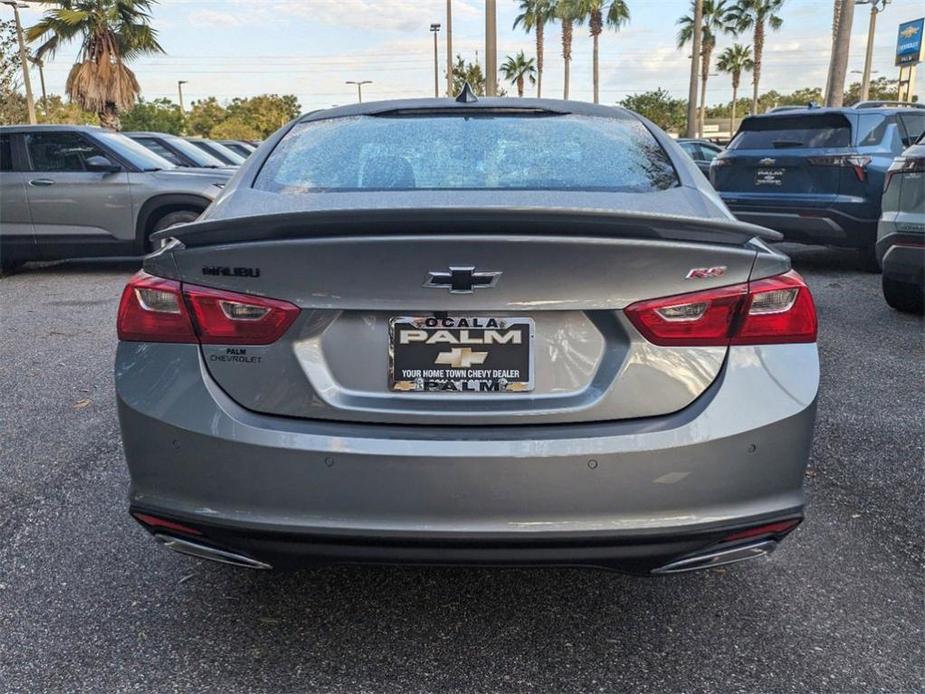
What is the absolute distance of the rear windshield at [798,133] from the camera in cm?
877

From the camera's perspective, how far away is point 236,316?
2.08 m

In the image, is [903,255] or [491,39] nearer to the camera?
[903,255]

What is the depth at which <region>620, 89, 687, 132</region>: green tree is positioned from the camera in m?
76.8

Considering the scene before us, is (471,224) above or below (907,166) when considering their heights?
above

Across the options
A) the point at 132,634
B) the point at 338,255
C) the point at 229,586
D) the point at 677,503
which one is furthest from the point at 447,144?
the point at 132,634

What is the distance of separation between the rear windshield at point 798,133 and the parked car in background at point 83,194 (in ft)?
20.3

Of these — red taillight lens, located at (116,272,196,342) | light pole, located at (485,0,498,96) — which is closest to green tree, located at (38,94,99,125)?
light pole, located at (485,0,498,96)

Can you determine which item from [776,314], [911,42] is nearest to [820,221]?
[776,314]

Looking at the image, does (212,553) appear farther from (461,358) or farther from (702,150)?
(702,150)

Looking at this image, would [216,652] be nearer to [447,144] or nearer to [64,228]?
[447,144]

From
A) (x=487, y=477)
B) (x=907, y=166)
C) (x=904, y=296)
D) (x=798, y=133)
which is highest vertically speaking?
(x=798, y=133)

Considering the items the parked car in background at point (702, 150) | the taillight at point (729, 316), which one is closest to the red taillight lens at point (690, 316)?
the taillight at point (729, 316)

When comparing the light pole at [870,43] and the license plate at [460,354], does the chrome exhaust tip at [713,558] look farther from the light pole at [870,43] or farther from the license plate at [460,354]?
the light pole at [870,43]

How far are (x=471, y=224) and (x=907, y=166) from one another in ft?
17.4
